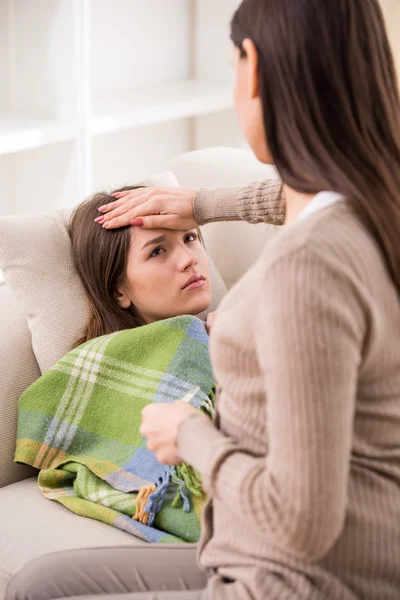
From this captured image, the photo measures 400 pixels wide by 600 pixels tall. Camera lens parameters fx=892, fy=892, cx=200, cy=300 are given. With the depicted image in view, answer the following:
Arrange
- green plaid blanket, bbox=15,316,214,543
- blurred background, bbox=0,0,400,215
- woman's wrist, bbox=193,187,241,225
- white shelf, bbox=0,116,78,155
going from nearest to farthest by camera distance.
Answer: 1. green plaid blanket, bbox=15,316,214,543
2. woman's wrist, bbox=193,187,241,225
3. white shelf, bbox=0,116,78,155
4. blurred background, bbox=0,0,400,215

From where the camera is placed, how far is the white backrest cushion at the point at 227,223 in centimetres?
212

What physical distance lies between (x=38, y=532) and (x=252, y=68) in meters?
0.84

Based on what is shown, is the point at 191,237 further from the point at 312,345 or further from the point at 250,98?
the point at 312,345

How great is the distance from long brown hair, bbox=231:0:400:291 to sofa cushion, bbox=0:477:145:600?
0.68m

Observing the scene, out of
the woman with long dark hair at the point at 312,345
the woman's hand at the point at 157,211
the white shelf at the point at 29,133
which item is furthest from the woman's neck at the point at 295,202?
the white shelf at the point at 29,133

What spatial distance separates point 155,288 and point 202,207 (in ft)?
0.62

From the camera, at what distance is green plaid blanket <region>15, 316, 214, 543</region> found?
5.12 feet

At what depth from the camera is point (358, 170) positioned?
38.6 inches

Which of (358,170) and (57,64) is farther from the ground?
(358,170)

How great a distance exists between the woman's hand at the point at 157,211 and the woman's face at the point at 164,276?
35 mm

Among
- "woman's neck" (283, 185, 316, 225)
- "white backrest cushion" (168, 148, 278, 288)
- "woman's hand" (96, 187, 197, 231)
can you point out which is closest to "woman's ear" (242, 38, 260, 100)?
"woman's neck" (283, 185, 316, 225)

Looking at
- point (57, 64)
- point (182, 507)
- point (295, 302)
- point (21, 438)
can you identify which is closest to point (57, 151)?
point (57, 64)

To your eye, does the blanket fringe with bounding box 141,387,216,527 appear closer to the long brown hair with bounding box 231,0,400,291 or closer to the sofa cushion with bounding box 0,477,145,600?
the sofa cushion with bounding box 0,477,145,600

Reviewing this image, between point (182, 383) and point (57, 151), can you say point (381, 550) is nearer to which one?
point (182, 383)
